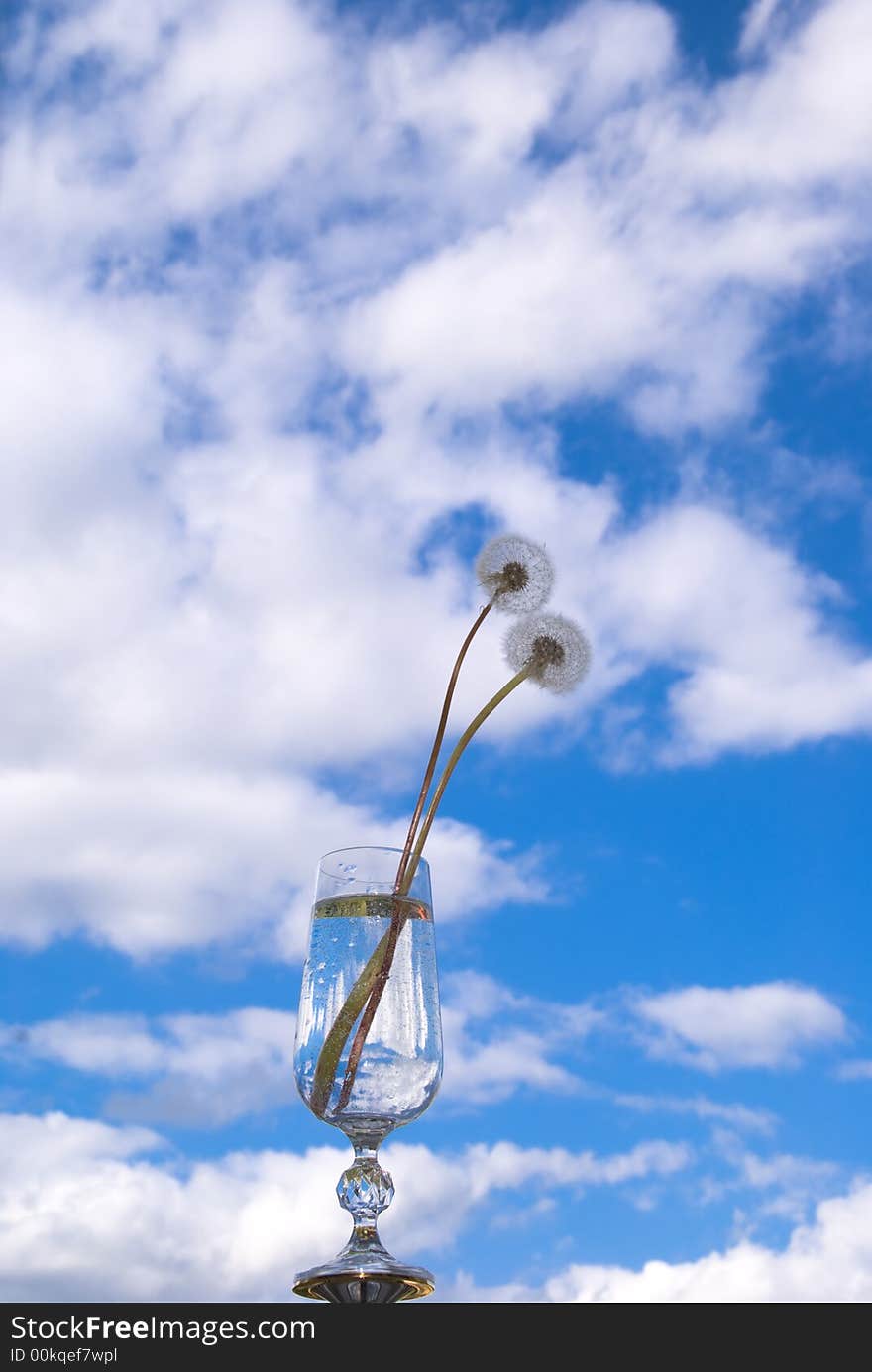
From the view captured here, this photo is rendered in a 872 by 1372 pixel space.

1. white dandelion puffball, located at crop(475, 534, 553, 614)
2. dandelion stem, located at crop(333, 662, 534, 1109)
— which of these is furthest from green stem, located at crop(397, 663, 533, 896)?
white dandelion puffball, located at crop(475, 534, 553, 614)

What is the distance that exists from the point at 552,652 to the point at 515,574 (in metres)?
0.20

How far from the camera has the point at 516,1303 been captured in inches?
62.7

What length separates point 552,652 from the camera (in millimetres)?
2355

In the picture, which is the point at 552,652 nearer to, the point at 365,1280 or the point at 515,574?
the point at 515,574

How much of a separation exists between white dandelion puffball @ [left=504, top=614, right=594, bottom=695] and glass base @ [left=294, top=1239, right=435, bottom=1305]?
3.36ft

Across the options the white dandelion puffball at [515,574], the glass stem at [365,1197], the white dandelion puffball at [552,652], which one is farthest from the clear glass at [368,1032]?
the white dandelion puffball at [515,574]

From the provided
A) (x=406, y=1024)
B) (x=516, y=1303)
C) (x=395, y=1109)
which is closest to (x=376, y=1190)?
(x=395, y=1109)

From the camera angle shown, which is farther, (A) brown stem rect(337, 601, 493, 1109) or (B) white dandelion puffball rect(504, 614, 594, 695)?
(B) white dandelion puffball rect(504, 614, 594, 695)

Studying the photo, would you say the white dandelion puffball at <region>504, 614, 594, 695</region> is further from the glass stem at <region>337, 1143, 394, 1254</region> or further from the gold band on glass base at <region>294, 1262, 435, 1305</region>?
the gold band on glass base at <region>294, 1262, 435, 1305</region>

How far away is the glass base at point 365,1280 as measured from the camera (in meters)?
1.86

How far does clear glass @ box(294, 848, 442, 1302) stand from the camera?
195cm

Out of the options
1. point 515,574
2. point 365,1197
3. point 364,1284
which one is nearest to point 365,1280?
point 364,1284
